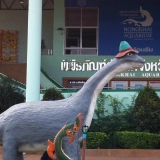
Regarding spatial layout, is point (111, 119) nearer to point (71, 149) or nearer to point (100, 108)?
point (100, 108)

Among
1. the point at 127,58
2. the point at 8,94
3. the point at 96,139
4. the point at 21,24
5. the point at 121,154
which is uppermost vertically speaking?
the point at 21,24

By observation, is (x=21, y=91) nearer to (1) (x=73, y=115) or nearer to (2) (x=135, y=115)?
(2) (x=135, y=115)

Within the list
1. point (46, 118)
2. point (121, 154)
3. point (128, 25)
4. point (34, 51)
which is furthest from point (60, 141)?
point (128, 25)

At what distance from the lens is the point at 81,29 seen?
23000mm

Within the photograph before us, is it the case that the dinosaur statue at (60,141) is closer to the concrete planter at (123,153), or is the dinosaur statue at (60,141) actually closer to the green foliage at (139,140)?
the concrete planter at (123,153)

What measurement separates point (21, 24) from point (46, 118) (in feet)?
64.6

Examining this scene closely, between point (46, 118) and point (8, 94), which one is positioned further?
point (8, 94)

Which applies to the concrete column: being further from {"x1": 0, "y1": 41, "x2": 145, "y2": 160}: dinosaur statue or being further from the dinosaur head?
the dinosaur head

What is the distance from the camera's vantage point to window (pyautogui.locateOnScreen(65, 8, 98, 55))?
22938mm

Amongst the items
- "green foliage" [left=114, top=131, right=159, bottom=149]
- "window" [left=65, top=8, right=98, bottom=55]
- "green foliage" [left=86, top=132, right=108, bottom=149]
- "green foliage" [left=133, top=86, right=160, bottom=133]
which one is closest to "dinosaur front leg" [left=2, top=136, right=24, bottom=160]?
"green foliage" [left=86, top=132, right=108, bottom=149]

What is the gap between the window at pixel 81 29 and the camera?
22938 mm

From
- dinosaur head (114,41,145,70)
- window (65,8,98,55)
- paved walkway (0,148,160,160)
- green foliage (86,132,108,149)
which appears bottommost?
paved walkway (0,148,160,160)

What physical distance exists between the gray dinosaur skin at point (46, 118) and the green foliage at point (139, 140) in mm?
8475

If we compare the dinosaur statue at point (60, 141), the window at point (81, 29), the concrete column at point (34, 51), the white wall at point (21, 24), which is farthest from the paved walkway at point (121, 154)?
the white wall at point (21, 24)
